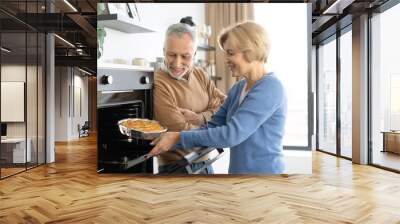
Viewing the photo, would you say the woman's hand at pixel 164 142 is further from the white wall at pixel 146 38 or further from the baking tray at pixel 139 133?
the white wall at pixel 146 38

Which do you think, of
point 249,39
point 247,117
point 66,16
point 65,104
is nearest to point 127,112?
point 247,117

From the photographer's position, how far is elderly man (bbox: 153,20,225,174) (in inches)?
198

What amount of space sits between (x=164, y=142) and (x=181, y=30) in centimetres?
137

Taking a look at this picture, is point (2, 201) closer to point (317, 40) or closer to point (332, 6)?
point (332, 6)

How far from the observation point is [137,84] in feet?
16.8

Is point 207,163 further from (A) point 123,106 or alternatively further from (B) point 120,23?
(B) point 120,23

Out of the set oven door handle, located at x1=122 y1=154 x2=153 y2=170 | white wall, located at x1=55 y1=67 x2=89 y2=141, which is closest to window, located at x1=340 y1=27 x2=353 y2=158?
oven door handle, located at x1=122 y1=154 x2=153 y2=170

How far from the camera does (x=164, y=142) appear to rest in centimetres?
501

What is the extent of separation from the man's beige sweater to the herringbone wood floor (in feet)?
2.26

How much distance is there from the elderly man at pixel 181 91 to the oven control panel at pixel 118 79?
230 millimetres

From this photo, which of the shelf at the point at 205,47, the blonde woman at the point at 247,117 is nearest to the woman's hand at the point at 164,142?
the blonde woman at the point at 247,117

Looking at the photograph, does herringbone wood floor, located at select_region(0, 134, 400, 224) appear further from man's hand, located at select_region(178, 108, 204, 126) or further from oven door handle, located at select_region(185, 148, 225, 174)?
man's hand, located at select_region(178, 108, 204, 126)

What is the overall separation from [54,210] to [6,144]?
246 cm

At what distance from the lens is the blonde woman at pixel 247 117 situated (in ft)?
15.7
